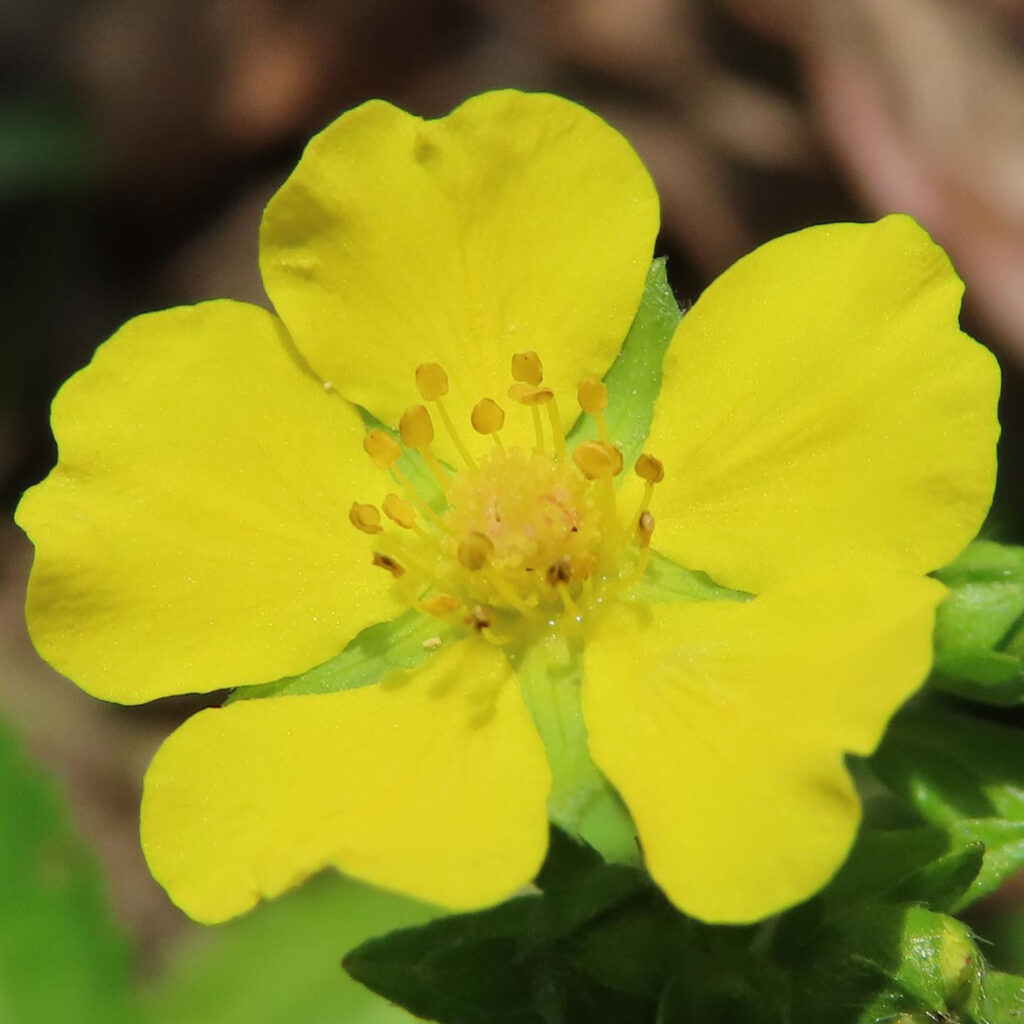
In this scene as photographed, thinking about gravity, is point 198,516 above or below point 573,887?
above

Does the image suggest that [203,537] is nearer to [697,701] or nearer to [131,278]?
[697,701]

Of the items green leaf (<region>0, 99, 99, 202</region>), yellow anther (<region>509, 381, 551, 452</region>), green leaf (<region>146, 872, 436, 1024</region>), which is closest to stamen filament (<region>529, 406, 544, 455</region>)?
yellow anther (<region>509, 381, 551, 452</region>)

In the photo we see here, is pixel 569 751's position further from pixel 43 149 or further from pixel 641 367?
pixel 43 149

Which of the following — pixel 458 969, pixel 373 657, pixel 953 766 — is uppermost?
pixel 373 657

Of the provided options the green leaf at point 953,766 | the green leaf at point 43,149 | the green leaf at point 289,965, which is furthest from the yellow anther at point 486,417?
the green leaf at point 43,149

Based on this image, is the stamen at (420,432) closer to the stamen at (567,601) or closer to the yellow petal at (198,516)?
the yellow petal at (198,516)

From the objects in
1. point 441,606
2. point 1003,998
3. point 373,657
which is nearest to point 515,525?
point 441,606

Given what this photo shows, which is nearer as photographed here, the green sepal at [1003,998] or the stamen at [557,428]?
the green sepal at [1003,998]
